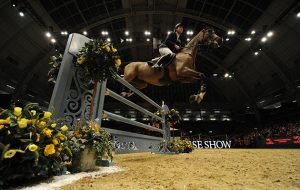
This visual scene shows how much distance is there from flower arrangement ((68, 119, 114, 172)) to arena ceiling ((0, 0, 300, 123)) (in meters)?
12.4

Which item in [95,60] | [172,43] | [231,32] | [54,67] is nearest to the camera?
[95,60]

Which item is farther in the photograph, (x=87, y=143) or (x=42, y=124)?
(x=87, y=143)

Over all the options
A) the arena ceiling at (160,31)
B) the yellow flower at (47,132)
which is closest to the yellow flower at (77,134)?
the yellow flower at (47,132)

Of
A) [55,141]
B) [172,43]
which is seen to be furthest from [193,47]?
[55,141]

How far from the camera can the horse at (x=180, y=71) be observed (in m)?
4.87

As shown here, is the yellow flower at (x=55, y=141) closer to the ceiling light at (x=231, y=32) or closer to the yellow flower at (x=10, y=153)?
the yellow flower at (x=10, y=153)

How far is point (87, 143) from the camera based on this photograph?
1.92m

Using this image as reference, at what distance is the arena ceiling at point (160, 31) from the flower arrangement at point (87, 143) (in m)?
12.4

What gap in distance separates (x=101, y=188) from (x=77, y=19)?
1634 centimetres

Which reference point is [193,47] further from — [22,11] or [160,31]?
[160,31]

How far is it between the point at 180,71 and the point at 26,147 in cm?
406

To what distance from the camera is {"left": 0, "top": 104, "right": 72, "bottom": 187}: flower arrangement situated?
3.94 feet

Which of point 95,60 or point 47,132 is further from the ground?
point 95,60

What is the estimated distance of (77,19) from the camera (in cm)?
1511
